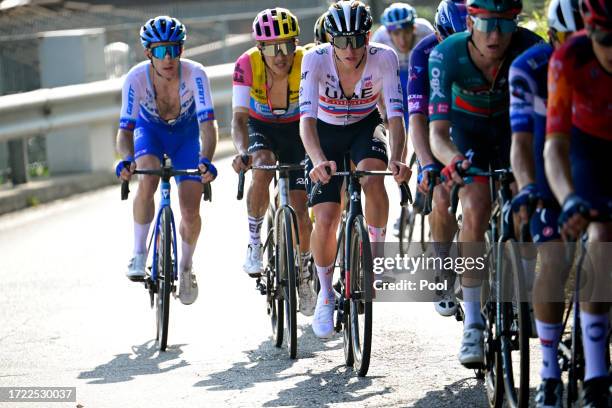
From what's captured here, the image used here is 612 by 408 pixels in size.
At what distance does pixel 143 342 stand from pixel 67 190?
7.55 meters

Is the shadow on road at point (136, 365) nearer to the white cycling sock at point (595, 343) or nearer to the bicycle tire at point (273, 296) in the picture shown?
the bicycle tire at point (273, 296)

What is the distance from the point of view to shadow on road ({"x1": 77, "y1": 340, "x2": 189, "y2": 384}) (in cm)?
863

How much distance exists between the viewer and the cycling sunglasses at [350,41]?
8617mm

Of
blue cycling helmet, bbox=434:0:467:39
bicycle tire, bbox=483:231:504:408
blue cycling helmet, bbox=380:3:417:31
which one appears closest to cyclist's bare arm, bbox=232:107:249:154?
blue cycling helmet, bbox=434:0:467:39

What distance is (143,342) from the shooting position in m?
9.71

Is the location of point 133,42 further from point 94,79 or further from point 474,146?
point 474,146

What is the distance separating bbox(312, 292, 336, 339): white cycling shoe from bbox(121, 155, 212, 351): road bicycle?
108cm

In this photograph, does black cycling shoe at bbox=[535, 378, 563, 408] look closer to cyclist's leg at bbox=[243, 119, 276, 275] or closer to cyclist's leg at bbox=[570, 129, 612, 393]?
cyclist's leg at bbox=[570, 129, 612, 393]

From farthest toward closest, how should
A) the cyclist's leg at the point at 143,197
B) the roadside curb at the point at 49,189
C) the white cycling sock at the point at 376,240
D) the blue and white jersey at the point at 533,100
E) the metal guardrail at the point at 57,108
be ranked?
the roadside curb at the point at 49,189 → the metal guardrail at the point at 57,108 → the cyclist's leg at the point at 143,197 → the white cycling sock at the point at 376,240 → the blue and white jersey at the point at 533,100

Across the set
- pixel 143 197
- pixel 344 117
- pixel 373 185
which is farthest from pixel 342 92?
pixel 143 197

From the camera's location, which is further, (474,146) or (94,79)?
(94,79)

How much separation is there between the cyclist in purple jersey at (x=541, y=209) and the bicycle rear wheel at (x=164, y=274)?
354cm

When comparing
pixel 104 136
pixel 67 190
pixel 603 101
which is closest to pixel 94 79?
pixel 104 136

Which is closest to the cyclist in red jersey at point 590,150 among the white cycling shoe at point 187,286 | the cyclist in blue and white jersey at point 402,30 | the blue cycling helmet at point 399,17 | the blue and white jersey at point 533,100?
the blue and white jersey at point 533,100
